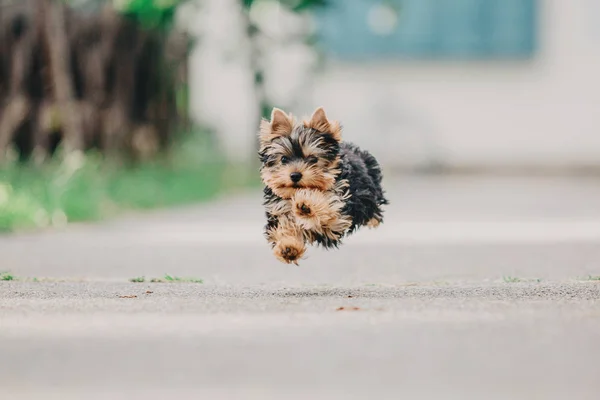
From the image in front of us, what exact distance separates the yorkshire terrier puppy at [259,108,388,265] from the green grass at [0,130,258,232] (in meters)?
4.87

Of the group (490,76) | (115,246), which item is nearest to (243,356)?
(115,246)

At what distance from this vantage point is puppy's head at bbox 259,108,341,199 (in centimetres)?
672

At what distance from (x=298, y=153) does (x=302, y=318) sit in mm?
1108

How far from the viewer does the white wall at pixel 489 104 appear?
23.9 m

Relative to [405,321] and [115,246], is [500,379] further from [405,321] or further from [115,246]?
[115,246]

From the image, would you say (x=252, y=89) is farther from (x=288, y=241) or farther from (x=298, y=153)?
(x=288, y=241)

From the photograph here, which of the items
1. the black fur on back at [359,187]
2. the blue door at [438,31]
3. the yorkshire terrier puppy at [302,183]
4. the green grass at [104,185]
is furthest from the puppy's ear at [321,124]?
the blue door at [438,31]

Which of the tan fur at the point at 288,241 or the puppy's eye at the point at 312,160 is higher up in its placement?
the puppy's eye at the point at 312,160

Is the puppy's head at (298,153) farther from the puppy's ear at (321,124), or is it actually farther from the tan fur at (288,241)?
the tan fur at (288,241)

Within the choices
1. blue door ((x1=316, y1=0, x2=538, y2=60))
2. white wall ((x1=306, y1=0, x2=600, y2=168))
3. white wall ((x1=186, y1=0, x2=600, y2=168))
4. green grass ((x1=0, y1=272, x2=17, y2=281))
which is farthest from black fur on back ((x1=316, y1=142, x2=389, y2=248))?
blue door ((x1=316, y1=0, x2=538, y2=60))

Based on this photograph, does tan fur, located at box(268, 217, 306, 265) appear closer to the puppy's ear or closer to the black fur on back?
the black fur on back

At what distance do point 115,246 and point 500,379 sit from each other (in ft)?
18.7

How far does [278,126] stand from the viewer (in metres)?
7.00

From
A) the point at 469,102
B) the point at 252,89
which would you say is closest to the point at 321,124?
the point at 252,89
